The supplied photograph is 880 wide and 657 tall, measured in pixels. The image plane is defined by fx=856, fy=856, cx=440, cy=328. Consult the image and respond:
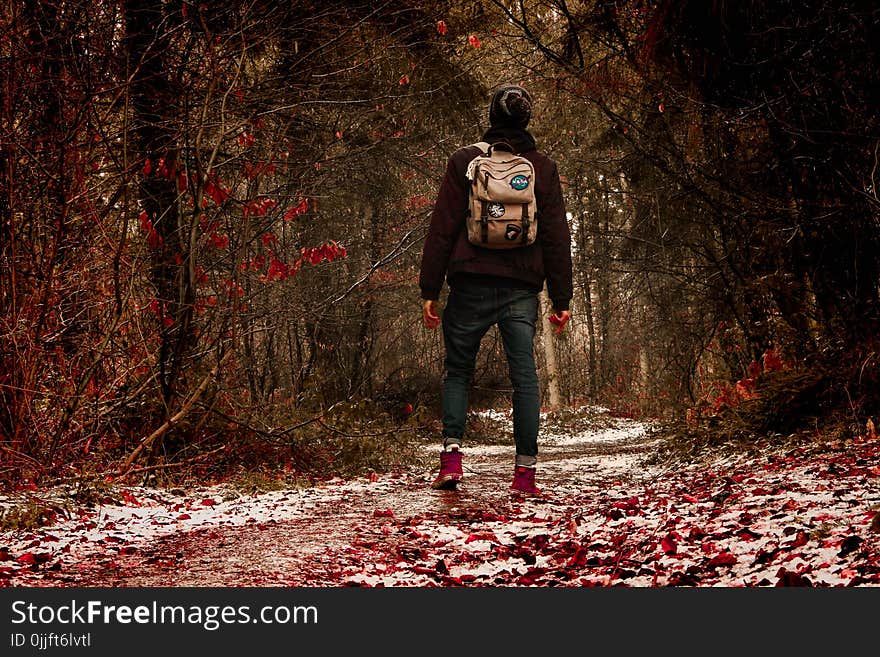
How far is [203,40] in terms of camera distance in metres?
6.55

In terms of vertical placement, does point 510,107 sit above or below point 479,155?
above

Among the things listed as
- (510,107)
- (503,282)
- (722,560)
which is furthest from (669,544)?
(510,107)

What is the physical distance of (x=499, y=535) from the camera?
4207mm

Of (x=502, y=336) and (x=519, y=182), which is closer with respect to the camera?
(x=519, y=182)

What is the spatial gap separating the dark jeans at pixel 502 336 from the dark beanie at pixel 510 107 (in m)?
1.11

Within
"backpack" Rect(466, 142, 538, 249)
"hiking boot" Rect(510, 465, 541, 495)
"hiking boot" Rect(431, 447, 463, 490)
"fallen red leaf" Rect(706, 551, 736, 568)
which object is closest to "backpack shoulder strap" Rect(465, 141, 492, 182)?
"backpack" Rect(466, 142, 538, 249)

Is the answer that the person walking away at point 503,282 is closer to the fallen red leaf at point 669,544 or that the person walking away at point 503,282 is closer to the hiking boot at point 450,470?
the hiking boot at point 450,470

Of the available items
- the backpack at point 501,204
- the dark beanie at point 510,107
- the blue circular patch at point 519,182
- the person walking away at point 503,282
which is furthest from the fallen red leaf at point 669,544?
the dark beanie at point 510,107

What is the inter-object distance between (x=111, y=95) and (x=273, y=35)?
138cm

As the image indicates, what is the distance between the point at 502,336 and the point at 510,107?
1.49m

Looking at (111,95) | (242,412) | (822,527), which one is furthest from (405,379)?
(822,527)

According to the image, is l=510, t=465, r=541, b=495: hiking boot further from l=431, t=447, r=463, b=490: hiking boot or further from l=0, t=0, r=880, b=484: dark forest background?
l=0, t=0, r=880, b=484: dark forest background

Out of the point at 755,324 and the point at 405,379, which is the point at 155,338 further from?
the point at 405,379

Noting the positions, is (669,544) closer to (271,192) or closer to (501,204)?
(501,204)
